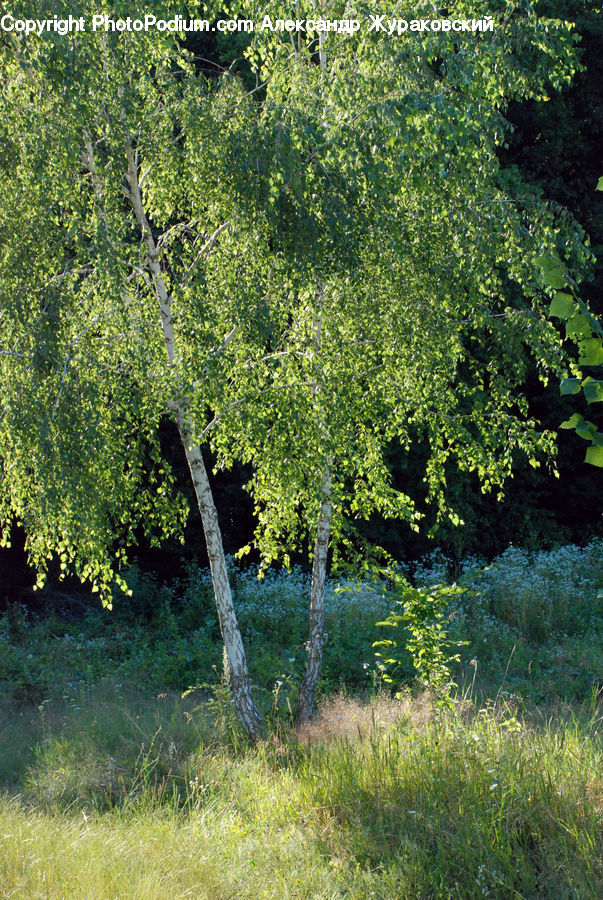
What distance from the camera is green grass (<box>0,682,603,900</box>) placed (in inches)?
131

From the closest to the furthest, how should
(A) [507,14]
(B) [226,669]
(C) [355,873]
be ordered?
(C) [355,873] → (A) [507,14] → (B) [226,669]

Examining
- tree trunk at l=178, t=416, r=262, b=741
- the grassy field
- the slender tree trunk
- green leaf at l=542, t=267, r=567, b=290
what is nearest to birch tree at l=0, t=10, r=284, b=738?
the slender tree trunk

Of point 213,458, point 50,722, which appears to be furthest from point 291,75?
point 213,458

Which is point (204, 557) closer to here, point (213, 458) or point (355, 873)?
point (213, 458)

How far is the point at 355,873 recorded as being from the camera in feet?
11.5

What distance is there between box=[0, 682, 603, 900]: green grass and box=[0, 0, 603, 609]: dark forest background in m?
7.30

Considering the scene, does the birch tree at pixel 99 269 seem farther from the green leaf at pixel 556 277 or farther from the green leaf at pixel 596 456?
the green leaf at pixel 596 456

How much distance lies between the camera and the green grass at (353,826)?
3.34 metres

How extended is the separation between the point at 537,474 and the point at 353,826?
10152 mm

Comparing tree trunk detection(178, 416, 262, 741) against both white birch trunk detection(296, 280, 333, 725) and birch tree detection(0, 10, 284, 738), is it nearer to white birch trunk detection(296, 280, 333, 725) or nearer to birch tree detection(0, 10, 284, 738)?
birch tree detection(0, 10, 284, 738)

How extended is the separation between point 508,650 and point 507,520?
442cm

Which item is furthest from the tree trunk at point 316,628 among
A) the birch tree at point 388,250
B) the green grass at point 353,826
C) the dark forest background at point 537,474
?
the dark forest background at point 537,474

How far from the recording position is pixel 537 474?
43.2ft

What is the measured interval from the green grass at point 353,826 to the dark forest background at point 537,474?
730cm
